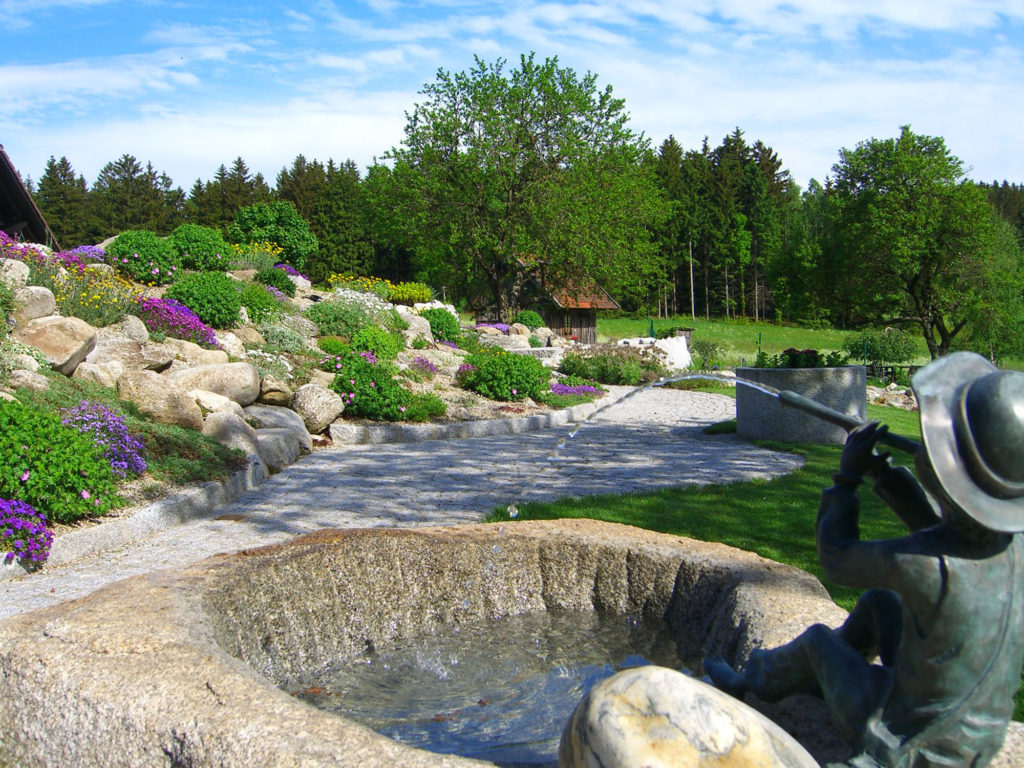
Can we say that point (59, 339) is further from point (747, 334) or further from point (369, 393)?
point (747, 334)

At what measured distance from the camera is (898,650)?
1999mm

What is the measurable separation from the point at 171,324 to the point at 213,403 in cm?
391

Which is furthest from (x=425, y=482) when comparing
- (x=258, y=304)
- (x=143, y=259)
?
(x=143, y=259)

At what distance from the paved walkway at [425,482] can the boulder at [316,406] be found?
22.2 inches

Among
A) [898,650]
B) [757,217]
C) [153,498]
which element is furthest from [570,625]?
[757,217]

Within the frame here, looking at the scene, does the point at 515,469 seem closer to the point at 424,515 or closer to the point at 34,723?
the point at 424,515

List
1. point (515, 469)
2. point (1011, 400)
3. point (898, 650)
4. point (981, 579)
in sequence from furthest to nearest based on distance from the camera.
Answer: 1. point (515, 469)
2. point (898, 650)
3. point (981, 579)
4. point (1011, 400)

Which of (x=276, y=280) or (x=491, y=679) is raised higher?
(x=276, y=280)

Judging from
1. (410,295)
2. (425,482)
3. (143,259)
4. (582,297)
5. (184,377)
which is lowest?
(425,482)

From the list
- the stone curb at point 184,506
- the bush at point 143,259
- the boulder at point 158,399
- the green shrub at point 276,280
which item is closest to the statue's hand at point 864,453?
the stone curb at point 184,506

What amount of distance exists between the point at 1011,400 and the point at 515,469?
25.2 feet

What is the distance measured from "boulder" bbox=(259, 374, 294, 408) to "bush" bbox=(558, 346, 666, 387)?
35.4ft

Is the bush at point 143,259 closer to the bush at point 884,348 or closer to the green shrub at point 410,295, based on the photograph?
the green shrub at point 410,295

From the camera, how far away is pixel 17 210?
22.2 m
